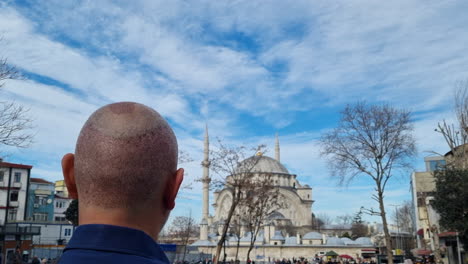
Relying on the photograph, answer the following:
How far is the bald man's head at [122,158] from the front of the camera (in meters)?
1.59

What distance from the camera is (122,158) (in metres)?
1.59

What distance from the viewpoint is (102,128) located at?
5.33ft

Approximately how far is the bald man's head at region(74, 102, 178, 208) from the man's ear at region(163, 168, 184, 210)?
4 cm

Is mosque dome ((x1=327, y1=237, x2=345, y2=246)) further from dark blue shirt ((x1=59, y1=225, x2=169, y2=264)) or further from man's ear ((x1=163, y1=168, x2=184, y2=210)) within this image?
dark blue shirt ((x1=59, y1=225, x2=169, y2=264))

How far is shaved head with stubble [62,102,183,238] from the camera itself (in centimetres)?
159

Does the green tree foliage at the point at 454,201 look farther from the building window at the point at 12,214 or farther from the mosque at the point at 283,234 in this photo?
the building window at the point at 12,214

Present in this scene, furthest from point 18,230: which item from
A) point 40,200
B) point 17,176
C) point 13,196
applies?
point 40,200

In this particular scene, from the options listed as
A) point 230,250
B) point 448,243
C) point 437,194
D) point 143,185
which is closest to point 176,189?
point 143,185

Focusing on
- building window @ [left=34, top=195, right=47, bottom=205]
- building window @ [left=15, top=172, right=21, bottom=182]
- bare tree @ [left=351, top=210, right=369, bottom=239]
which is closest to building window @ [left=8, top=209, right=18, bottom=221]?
building window @ [left=15, top=172, right=21, bottom=182]

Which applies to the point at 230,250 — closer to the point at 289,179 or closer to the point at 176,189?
the point at 289,179

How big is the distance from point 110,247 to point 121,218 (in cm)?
Answer: 16

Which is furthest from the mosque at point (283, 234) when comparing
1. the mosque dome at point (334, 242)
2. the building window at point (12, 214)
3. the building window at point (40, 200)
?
the building window at point (12, 214)

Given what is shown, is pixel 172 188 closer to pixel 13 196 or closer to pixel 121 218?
pixel 121 218

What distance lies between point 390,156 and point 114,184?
2236cm
